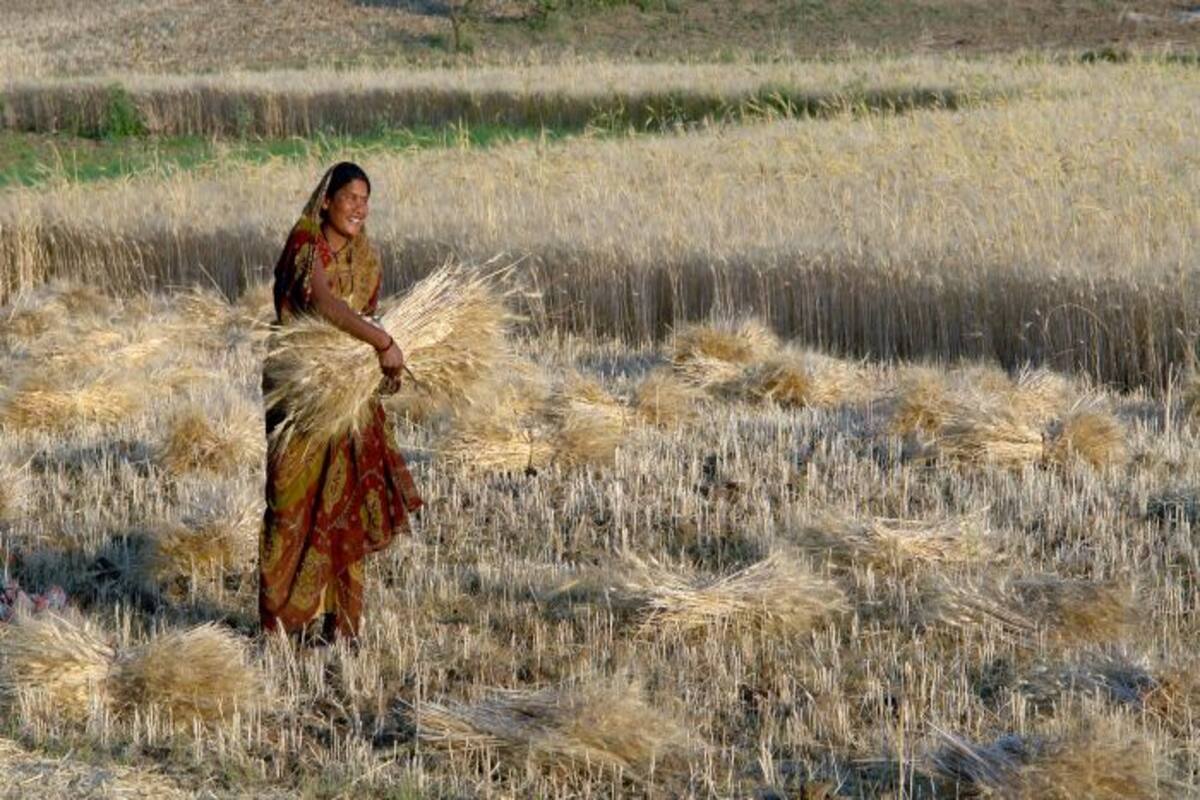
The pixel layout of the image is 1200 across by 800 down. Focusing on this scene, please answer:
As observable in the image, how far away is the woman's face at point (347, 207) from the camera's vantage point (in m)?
5.70

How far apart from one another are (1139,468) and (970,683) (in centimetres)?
259

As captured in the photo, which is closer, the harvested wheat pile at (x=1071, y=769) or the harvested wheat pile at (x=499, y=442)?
the harvested wheat pile at (x=1071, y=769)

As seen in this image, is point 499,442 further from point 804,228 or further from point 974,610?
point 804,228

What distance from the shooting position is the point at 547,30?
40.1m

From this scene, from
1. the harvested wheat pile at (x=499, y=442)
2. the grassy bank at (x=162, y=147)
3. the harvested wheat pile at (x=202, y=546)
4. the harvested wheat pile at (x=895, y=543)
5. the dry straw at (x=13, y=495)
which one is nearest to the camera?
the harvested wheat pile at (x=895, y=543)

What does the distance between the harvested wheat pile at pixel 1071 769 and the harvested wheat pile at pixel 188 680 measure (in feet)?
6.55

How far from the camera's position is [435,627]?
5.96 m

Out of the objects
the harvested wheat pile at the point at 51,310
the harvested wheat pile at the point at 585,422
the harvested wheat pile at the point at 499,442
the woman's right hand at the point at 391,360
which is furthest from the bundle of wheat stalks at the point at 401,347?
the harvested wheat pile at the point at 51,310

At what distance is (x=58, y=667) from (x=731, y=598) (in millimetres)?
1951

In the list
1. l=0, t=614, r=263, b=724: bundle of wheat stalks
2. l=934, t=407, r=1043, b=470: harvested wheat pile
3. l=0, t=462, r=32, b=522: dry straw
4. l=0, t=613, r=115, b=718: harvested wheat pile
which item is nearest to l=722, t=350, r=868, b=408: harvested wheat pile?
l=934, t=407, r=1043, b=470: harvested wheat pile

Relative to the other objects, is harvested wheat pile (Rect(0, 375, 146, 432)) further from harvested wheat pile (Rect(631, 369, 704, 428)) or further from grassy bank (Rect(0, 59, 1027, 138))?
grassy bank (Rect(0, 59, 1027, 138))

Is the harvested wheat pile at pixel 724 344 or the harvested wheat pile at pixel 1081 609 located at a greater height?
the harvested wheat pile at pixel 724 344

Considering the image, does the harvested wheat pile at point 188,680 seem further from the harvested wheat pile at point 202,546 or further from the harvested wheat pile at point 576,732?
the harvested wheat pile at point 202,546

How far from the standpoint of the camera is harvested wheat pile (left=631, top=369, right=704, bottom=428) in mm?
8781
